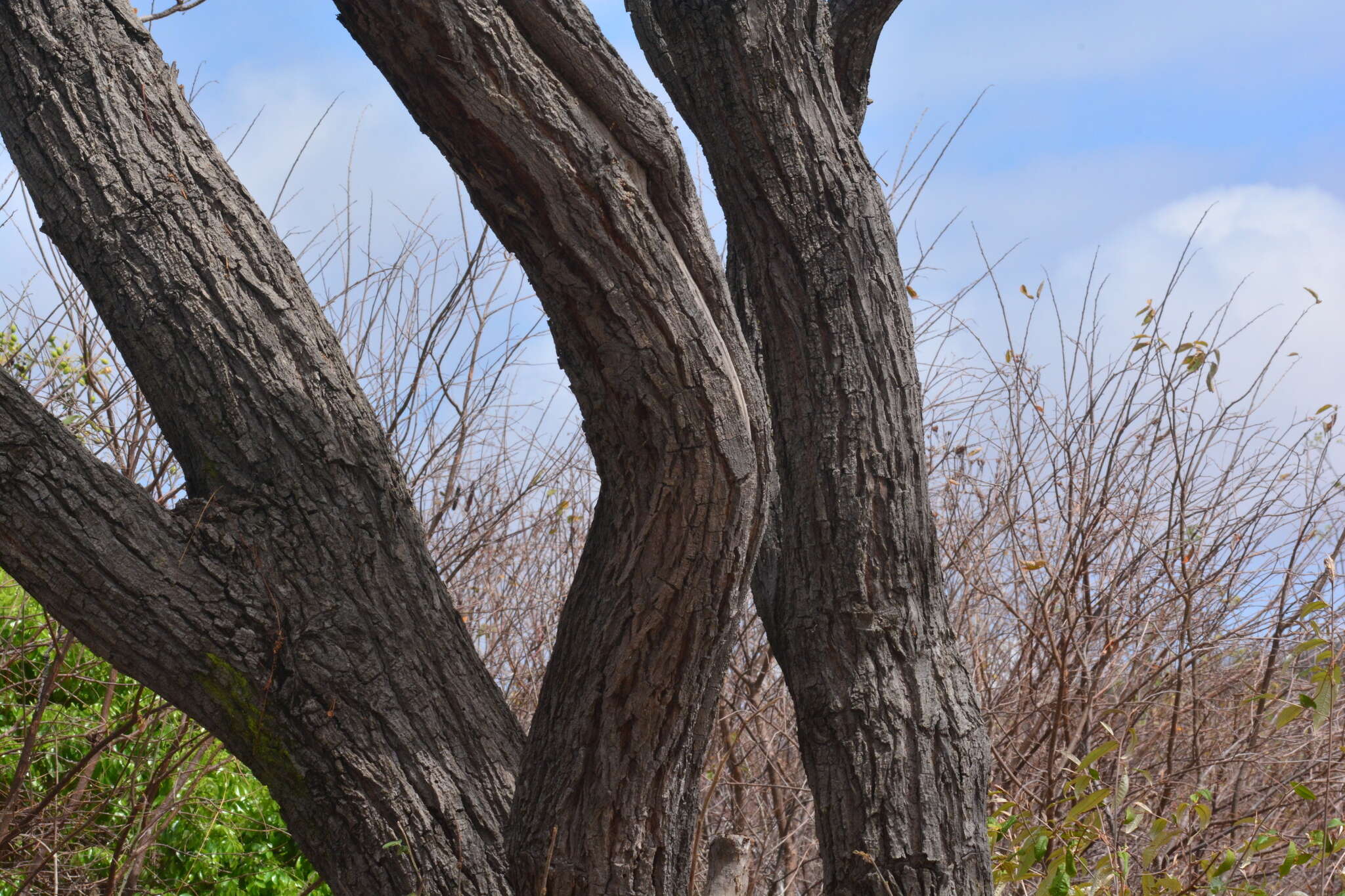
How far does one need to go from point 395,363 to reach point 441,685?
222 cm

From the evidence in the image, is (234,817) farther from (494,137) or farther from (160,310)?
(494,137)

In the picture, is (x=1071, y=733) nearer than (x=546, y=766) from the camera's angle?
No

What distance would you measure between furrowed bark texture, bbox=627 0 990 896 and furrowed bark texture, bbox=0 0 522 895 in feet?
2.43

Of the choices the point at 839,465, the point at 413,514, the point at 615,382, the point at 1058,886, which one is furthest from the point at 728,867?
the point at 615,382

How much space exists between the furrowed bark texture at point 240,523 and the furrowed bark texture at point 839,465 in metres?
0.74

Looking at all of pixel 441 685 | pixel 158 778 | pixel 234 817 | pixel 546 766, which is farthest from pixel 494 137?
pixel 234 817

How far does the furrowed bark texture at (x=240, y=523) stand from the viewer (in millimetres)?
1706

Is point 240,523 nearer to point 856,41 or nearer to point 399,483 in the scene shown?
point 399,483

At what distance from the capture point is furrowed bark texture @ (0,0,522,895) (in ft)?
5.60

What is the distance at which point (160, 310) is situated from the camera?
183 centimetres

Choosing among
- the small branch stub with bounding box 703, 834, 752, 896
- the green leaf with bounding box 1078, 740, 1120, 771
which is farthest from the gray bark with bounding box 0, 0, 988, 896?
the green leaf with bounding box 1078, 740, 1120, 771

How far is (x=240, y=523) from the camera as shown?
1783 mm

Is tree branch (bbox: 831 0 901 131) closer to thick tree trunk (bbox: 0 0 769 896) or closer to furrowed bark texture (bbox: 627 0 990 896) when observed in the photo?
furrowed bark texture (bbox: 627 0 990 896)

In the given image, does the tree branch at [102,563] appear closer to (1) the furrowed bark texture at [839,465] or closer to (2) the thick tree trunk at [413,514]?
(2) the thick tree trunk at [413,514]
